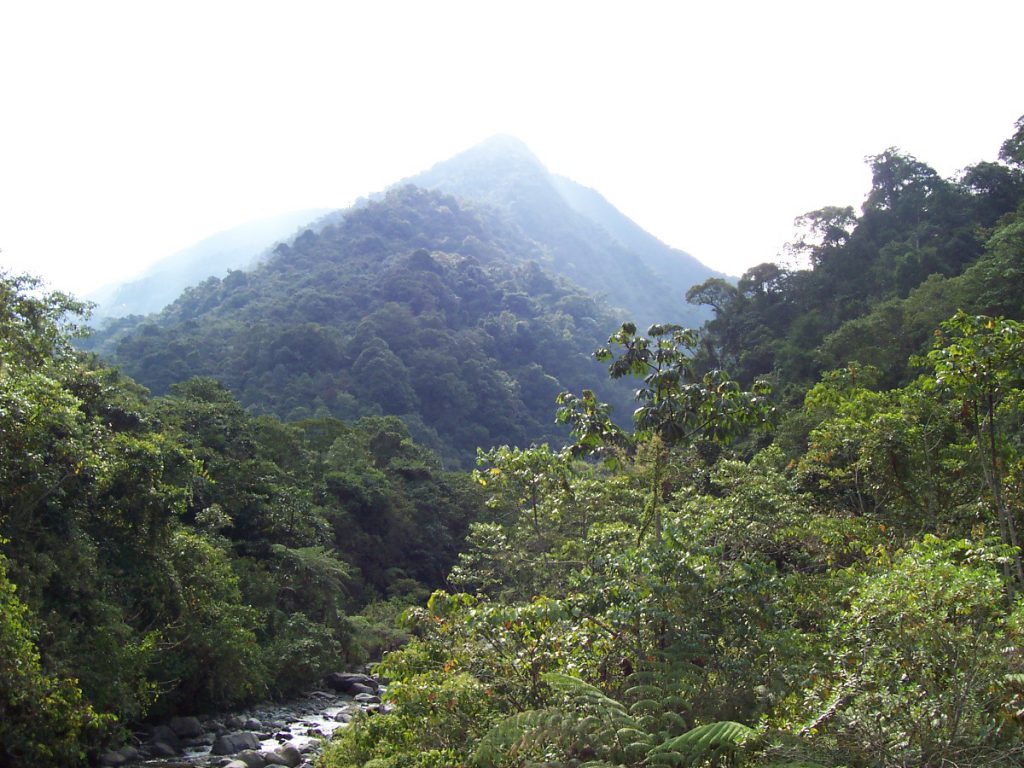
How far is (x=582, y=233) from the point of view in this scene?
Result: 157m

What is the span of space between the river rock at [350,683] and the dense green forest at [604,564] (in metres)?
1.03

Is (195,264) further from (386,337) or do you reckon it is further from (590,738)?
(590,738)

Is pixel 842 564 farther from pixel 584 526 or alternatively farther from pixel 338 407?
pixel 338 407

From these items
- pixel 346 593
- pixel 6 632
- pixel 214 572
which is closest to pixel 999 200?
pixel 346 593

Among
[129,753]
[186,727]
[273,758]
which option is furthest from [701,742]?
[186,727]

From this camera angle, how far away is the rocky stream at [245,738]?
12.5 meters

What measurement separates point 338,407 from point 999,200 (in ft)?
136

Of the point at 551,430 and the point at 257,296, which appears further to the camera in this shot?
the point at 257,296

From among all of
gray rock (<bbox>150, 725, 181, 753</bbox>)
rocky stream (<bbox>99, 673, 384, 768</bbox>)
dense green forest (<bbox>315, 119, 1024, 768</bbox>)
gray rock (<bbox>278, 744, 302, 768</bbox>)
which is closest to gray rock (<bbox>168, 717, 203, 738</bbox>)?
rocky stream (<bbox>99, 673, 384, 768</bbox>)

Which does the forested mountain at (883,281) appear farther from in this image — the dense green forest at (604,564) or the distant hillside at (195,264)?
the distant hillside at (195,264)

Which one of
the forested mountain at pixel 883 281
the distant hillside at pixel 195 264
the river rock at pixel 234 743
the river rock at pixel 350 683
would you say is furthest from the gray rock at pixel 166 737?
the distant hillside at pixel 195 264

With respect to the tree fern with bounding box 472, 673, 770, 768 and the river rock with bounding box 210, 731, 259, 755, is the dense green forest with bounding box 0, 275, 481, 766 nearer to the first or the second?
the river rock with bounding box 210, 731, 259, 755

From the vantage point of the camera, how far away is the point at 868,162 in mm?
41500

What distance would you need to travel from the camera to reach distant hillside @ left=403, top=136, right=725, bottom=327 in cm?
13188
